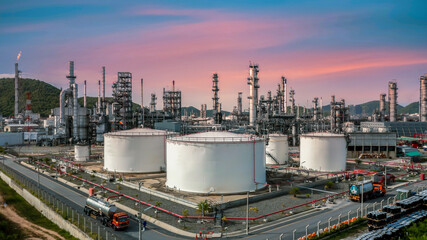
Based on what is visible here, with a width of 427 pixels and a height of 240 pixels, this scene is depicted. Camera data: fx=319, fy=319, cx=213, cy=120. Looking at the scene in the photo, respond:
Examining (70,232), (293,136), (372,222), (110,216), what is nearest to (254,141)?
(372,222)

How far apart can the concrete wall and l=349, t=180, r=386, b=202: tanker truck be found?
2885 cm

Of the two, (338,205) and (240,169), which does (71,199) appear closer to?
(240,169)

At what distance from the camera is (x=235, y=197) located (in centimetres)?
3731

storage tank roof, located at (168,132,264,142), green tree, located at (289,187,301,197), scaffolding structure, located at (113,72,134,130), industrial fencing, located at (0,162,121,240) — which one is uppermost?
scaffolding structure, located at (113,72,134,130)

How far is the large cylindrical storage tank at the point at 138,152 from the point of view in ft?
179

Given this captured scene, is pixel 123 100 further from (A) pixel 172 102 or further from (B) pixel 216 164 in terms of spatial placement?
(B) pixel 216 164

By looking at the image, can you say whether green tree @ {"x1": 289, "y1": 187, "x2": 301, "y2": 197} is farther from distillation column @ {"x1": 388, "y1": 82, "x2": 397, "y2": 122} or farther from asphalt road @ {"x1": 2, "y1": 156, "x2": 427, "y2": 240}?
distillation column @ {"x1": 388, "y1": 82, "x2": 397, "y2": 122}

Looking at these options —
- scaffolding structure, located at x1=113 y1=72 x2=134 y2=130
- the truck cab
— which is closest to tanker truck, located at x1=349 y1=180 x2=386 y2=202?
the truck cab

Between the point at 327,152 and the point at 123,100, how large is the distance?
57376 millimetres

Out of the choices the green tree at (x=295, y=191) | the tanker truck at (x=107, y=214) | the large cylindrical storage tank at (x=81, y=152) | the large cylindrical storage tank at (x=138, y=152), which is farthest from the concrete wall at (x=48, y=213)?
the green tree at (x=295, y=191)

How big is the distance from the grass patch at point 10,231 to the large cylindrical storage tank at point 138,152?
22542 millimetres

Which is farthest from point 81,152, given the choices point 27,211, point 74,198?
point 27,211

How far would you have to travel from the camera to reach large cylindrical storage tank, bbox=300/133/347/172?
5628 cm

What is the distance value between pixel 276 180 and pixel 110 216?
25874 millimetres
